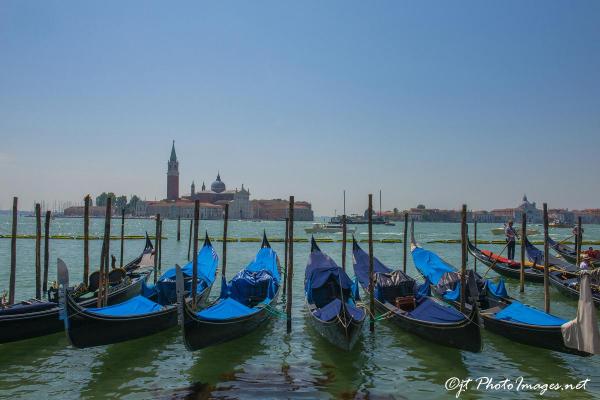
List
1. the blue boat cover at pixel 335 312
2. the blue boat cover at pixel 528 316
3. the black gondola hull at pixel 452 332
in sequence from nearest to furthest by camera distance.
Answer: the black gondola hull at pixel 452 332 → the blue boat cover at pixel 528 316 → the blue boat cover at pixel 335 312

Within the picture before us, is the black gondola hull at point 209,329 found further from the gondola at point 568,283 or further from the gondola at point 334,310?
the gondola at point 568,283

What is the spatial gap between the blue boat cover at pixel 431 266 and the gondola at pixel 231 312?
4110mm

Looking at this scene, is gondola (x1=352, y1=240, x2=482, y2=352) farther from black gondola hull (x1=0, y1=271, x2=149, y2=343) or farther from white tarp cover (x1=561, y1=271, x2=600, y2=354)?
black gondola hull (x1=0, y1=271, x2=149, y2=343)

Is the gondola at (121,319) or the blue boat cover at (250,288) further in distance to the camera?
the blue boat cover at (250,288)

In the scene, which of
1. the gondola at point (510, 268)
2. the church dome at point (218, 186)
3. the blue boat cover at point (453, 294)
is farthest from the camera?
the church dome at point (218, 186)

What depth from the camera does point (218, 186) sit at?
130 meters

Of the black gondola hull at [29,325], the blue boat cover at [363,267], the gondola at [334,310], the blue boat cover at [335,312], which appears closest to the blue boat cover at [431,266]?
the blue boat cover at [363,267]

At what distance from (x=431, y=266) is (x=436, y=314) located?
220 inches

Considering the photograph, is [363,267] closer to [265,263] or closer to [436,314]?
[265,263]

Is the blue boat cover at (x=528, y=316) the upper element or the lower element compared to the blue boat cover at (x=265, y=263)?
lower

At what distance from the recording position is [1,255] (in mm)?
23812

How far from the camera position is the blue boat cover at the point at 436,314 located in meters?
7.80

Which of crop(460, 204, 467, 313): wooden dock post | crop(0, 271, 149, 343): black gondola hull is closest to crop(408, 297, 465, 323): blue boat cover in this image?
crop(460, 204, 467, 313): wooden dock post

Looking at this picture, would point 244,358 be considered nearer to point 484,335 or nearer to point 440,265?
point 484,335
